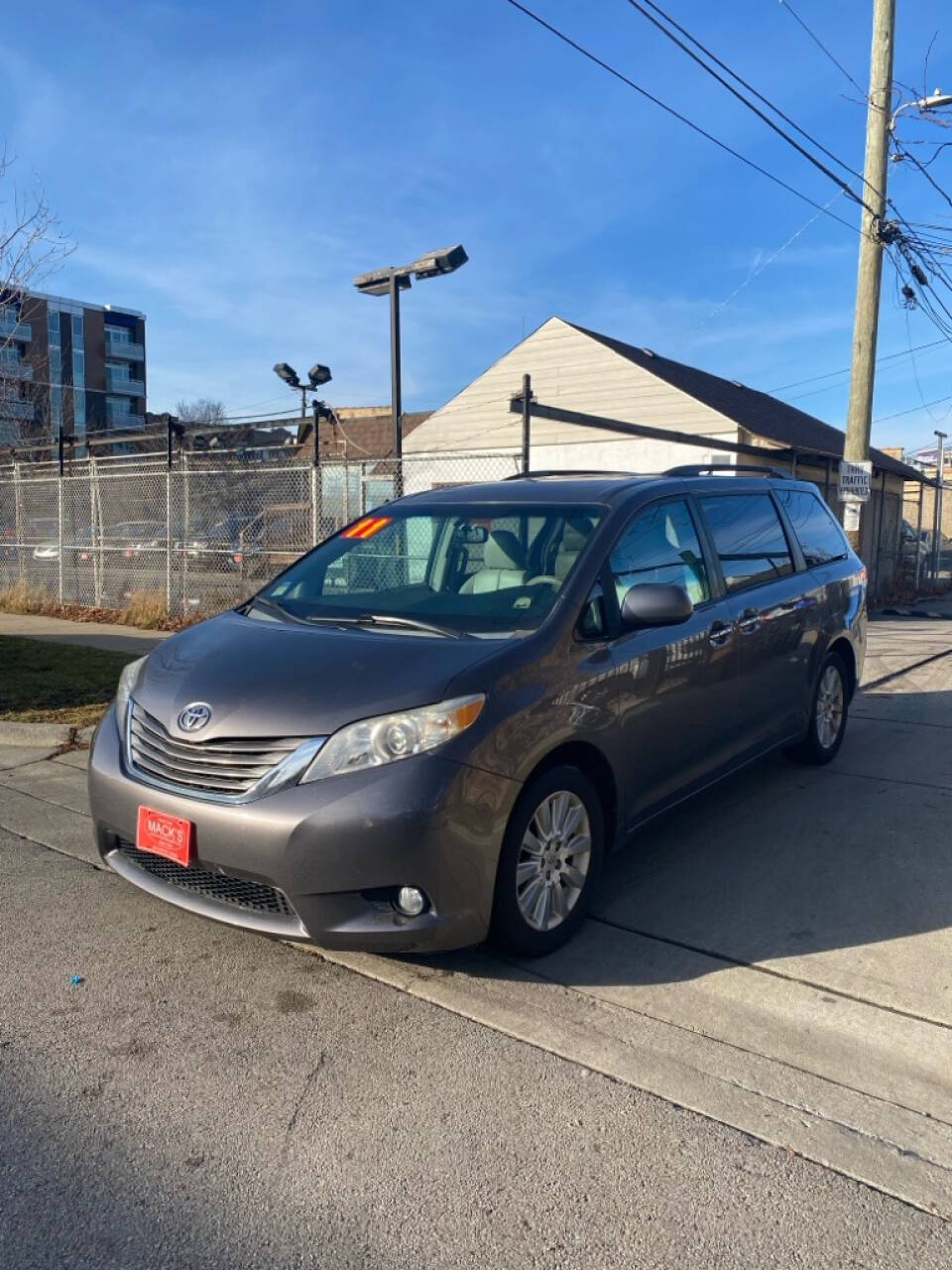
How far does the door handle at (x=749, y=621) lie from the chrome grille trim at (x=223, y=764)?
254 centimetres

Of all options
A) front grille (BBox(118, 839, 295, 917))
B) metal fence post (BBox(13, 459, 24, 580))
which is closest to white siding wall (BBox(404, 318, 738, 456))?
metal fence post (BBox(13, 459, 24, 580))

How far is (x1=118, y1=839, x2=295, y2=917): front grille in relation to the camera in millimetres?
3299

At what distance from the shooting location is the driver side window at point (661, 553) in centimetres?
430

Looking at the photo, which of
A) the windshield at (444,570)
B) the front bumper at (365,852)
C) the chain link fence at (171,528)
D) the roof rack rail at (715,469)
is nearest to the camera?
the front bumper at (365,852)

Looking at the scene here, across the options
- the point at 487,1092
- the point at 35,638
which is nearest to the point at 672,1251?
the point at 487,1092

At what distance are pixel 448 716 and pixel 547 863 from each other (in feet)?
2.49

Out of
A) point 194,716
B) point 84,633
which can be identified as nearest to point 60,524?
point 84,633

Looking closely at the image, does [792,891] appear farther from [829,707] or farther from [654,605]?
[829,707]

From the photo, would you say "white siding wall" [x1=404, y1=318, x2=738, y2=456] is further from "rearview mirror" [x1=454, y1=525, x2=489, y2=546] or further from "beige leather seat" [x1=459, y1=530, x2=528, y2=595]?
"beige leather seat" [x1=459, y1=530, x2=528, y2=595]

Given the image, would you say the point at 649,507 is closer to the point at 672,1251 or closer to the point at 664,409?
the point at 672,1251

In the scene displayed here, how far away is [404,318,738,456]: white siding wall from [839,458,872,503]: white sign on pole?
7.31 metres

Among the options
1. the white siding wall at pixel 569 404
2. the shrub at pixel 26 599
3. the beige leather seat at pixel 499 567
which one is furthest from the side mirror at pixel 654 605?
the white siding wall at pixel 569 404

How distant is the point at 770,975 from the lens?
3.66 meters

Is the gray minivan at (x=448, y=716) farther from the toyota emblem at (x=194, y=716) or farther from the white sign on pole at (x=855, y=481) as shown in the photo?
the white sign on pole at (x=855, y=481)
